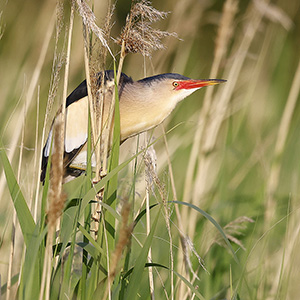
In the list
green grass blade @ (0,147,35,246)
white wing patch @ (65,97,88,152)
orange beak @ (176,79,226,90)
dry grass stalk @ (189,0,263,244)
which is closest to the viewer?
green grass blade @ (0,147,35,246)

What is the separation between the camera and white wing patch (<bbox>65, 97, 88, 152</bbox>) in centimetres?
165

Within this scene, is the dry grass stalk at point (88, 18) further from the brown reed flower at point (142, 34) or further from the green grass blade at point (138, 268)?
the green grass blade at point (138, 268)

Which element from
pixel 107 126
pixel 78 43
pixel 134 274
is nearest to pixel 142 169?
pixel 107 126

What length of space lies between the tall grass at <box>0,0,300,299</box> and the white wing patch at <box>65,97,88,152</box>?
104mm

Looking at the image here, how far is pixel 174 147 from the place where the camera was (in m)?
2.12

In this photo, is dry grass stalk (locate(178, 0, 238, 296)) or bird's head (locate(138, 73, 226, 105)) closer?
bird's head (locate(138, 73, 226, 105))

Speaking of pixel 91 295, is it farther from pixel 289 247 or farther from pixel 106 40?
pixel 289 247

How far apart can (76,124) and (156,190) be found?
1.05ft

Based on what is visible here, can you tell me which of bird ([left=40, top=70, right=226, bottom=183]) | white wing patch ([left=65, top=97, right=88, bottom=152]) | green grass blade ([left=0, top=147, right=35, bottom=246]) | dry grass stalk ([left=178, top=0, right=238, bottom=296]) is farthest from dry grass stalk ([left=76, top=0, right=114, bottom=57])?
dry grass stalk ([left=178, top=0, right=238, bottom=296])

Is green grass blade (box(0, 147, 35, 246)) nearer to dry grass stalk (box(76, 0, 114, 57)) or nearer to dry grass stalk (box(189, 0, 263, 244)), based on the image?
dry grass stalk (box(76, 0, 114, 57))

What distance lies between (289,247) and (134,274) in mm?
560

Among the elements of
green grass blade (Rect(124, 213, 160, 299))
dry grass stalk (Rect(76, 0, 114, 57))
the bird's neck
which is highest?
dry grass stalk (Rect(76, 0, 114, 57))

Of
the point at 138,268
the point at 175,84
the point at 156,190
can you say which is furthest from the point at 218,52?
the point at 138,268

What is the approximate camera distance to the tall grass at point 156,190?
0.98 m
